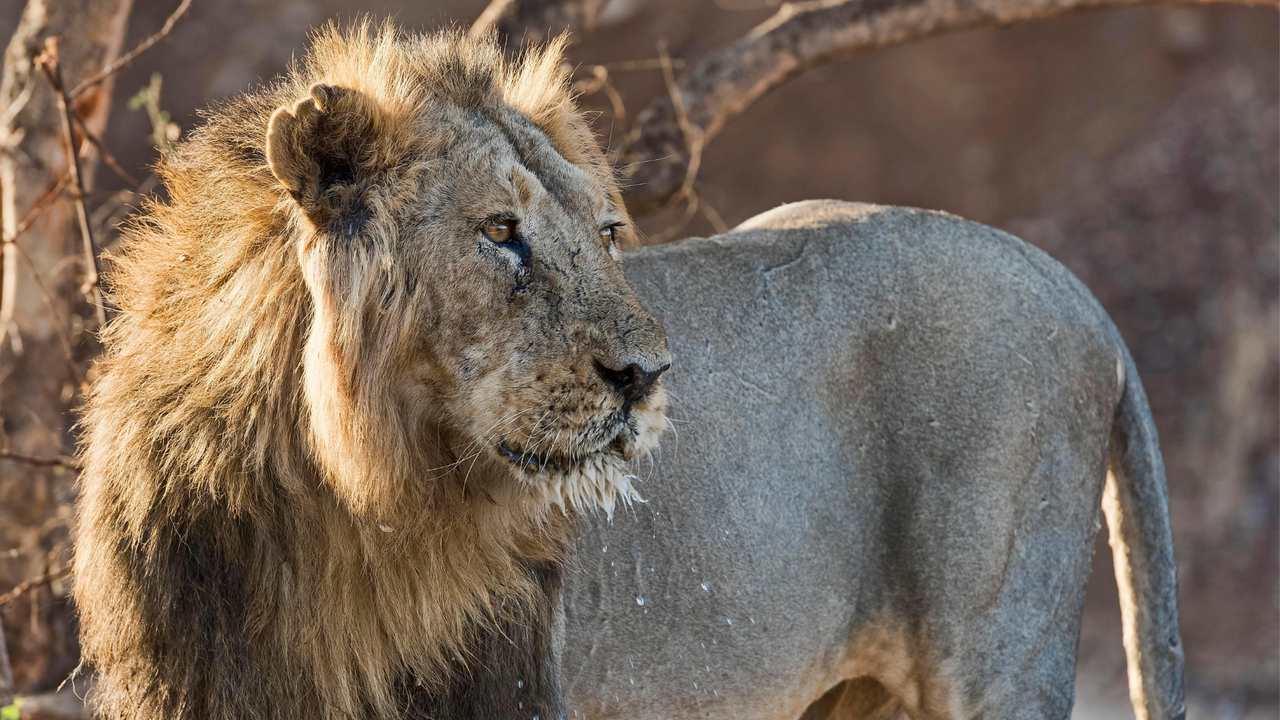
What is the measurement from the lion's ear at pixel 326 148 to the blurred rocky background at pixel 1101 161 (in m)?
6.13

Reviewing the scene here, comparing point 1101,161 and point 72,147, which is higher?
point 72,147

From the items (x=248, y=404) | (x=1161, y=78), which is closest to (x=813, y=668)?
(x=248, y=404)

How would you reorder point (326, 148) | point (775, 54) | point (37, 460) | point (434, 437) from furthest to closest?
point (775, 54), point (37, 460), point (434, 437), point (326, 148)

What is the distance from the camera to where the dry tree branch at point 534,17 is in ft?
14.8

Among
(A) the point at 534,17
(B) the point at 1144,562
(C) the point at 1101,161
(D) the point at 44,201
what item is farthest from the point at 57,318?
(C) the point at 1101,161

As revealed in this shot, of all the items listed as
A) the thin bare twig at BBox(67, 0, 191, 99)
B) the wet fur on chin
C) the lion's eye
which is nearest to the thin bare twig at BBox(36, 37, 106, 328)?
the thin bare twig at BBox(67, 0, 191, 99)

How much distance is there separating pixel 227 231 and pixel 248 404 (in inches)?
13.0

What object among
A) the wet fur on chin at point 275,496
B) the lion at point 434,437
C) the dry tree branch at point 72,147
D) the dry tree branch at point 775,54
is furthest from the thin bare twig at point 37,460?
the dry tree branch at point 775,54

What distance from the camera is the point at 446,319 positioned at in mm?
2064

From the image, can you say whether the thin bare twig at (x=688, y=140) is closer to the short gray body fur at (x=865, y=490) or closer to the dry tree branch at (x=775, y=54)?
the dry tree branch at (x=775, y=54)

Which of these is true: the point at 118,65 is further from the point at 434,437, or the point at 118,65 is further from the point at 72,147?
the point at 434,437

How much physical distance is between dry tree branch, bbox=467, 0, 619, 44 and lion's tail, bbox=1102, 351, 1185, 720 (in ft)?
8.08

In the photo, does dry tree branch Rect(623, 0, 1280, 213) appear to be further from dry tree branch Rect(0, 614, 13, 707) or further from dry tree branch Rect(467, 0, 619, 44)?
dry tree branch Rect(0, 614, 13, 707)

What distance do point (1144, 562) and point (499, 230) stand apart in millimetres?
2182
